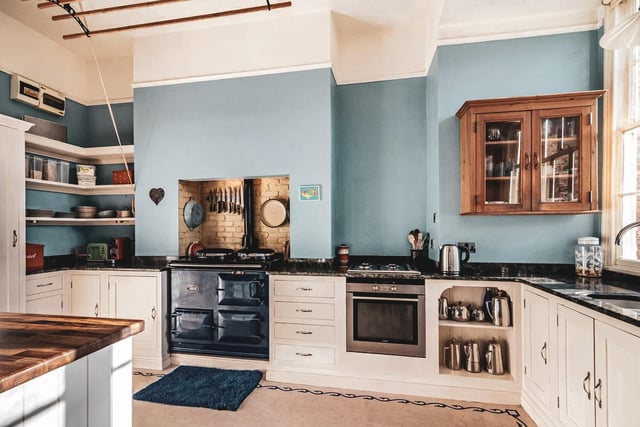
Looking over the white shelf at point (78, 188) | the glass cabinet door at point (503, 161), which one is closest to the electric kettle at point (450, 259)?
the glass cabinet door at point (503, 161)

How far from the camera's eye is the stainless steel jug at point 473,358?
9.23 ft

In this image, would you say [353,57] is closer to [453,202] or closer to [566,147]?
[453,202]

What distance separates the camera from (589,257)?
2705 millimetres

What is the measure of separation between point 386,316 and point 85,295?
2992mm

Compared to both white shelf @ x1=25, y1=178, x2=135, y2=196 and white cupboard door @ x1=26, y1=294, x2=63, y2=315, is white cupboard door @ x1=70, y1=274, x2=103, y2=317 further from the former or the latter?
white shelf @ x1=25, y1=178, x2=135, y2=196

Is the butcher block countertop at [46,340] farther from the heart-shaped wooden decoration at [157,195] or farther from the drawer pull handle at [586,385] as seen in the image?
the heart-shaped wooden decoration at [157,195]

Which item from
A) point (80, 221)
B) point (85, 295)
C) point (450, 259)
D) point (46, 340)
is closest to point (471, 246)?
point (450, 259)

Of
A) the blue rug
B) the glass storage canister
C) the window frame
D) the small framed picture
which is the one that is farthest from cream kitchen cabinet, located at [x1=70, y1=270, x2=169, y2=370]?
the window frame

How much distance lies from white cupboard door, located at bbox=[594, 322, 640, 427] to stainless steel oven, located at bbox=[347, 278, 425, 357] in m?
1.23

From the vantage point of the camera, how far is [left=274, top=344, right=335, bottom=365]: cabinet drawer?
298 centimetres

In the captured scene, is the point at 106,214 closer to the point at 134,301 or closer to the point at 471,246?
the point at 134,301

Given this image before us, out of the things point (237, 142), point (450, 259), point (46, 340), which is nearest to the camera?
point (46, 340)

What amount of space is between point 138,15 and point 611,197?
184 inches

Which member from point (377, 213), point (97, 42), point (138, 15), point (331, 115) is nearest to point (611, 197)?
point (377, 213)
